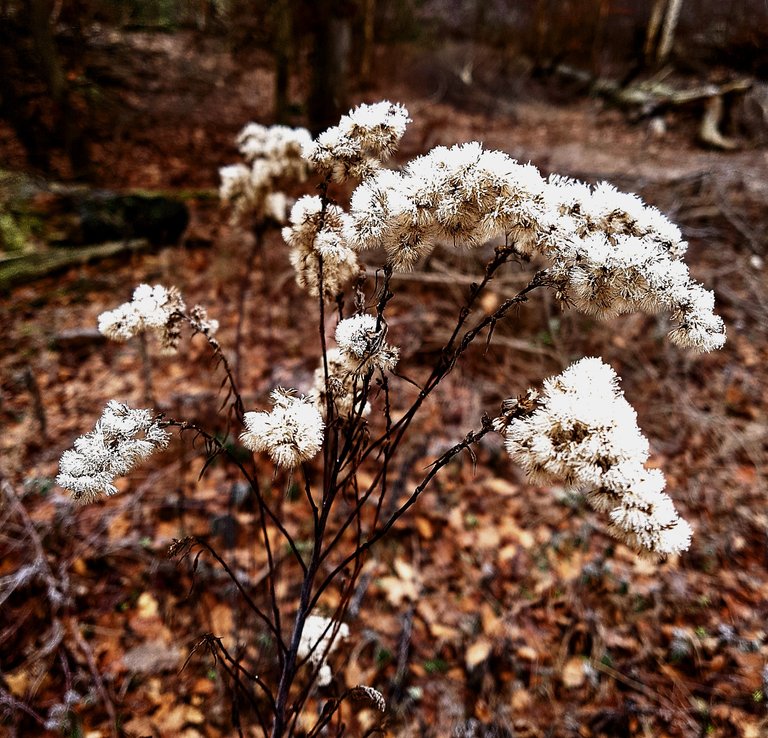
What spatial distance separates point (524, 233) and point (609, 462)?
1.60 ft

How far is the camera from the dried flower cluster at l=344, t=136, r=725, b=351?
99 cm

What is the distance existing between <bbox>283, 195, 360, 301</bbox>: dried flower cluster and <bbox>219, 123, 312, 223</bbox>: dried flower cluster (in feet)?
4.03

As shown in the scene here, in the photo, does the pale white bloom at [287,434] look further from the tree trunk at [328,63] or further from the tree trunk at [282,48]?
the tree trunk at [282,48]

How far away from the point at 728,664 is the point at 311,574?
2.46 metres

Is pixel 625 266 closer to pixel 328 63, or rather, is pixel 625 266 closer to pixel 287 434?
pixel 287 434

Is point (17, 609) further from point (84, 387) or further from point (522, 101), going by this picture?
point (522, 101)

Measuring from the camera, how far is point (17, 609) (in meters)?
2.41

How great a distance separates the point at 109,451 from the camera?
1.06m

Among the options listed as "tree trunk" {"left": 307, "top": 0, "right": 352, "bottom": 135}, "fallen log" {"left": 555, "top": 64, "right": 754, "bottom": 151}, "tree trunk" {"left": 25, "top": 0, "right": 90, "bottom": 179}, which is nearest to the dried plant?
"tree trunk" {"left": 307, "top": 0, "right": 352, "bottom": 135}

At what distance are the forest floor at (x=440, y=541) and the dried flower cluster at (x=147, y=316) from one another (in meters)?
0.75

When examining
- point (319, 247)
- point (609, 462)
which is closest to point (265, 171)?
point (319, 247)

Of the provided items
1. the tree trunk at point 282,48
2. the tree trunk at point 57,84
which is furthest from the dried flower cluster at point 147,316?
the tree trunk at point 282,48


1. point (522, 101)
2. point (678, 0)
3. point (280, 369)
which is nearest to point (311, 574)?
point (280, 369)

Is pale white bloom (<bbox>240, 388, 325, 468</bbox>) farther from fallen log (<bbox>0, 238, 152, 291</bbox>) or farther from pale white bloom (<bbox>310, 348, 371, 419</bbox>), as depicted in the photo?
fallen log (<bbox>0, 238, 152, 291</bbox>)
